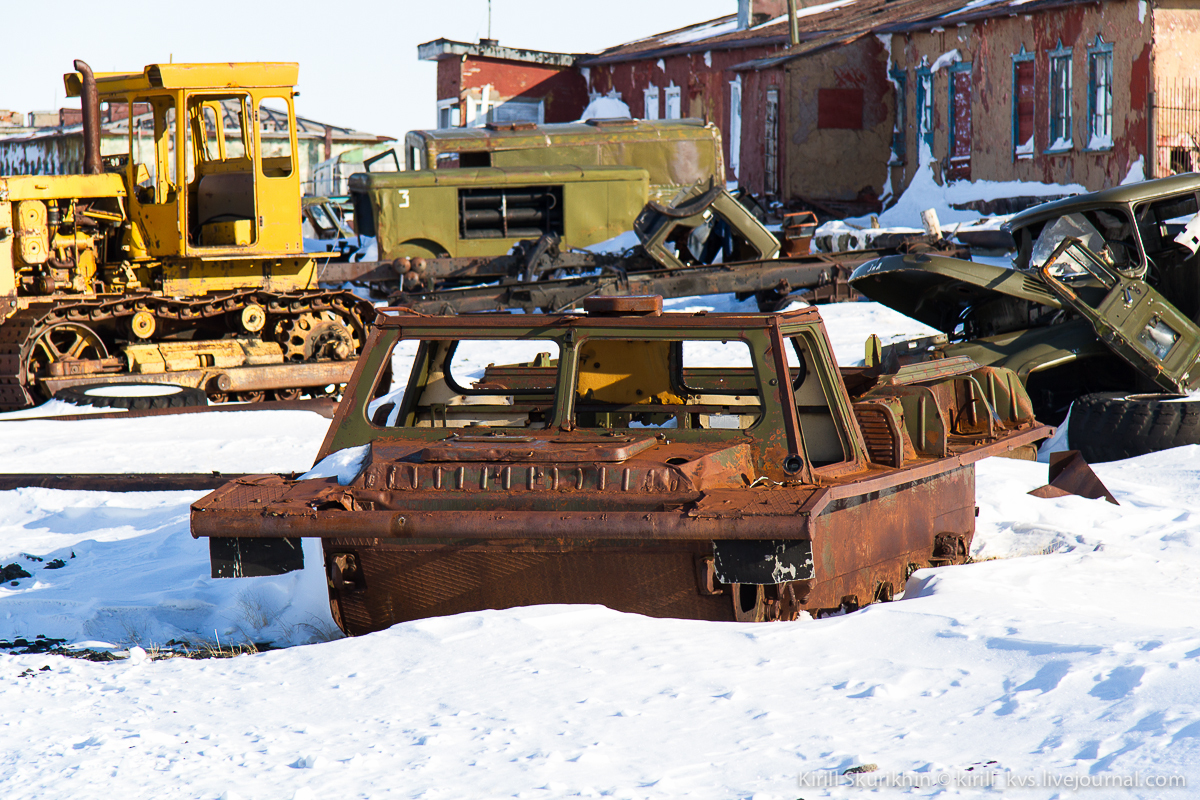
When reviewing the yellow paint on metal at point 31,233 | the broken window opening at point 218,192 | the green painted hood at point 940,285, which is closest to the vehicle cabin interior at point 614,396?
the green painted hood at point 940,285

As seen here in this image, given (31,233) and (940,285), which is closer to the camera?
(940,285)

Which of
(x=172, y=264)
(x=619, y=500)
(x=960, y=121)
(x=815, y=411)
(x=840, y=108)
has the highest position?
(x=840, y=108)

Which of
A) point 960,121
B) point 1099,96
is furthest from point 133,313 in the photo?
point 960,121

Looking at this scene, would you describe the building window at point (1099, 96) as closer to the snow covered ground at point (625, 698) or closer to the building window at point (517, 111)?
the building window at point (517, 111)

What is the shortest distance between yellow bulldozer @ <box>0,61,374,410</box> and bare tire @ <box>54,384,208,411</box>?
0.17 metres

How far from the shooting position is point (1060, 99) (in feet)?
69.5

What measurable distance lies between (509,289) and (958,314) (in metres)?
6.89

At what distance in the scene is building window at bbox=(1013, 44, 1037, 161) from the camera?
21.8 m

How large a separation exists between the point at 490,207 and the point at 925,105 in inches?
375

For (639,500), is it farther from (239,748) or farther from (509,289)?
(509,289)

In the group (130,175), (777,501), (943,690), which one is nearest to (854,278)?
(777,501)

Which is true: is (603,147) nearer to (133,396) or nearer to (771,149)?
(771,149)

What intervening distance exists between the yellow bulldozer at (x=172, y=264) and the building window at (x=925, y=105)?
1403 centimetres

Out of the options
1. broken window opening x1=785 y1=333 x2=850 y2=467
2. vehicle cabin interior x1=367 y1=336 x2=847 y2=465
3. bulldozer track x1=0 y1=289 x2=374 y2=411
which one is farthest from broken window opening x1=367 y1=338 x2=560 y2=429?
bulldozer track x1=0 y1=289 x2=374 y2=411
